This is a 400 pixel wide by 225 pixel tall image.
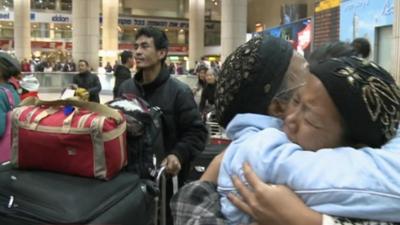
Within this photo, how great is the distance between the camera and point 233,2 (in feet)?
94.2

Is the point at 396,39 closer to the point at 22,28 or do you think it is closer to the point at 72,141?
the point at 72,141

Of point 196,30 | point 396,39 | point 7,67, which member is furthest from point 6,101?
point 196,30

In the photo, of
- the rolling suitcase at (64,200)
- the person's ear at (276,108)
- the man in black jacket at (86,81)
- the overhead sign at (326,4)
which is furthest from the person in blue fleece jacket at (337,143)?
the overhead sign at (326,4)

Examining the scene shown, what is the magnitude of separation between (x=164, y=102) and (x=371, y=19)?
5.93 meters

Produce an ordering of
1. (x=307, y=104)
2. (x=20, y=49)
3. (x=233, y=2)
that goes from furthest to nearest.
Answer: (x=20, y=49) < (x=233, y=2) < (x=307, y=104)

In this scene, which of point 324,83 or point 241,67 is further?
point 241,67

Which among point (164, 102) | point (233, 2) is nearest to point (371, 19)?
point (164, 102)

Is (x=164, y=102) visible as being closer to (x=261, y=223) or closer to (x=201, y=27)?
(x=261, y=223)

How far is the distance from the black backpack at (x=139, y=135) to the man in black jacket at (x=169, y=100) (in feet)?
1.84

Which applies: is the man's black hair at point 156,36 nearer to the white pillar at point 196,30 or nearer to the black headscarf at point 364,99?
the black headscarf at point 364,99

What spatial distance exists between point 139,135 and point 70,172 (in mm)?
468

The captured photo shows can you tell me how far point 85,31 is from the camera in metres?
29.9

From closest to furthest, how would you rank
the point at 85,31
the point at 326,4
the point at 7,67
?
the point at 7,67 < the point at 326,4 < the point at 85,31

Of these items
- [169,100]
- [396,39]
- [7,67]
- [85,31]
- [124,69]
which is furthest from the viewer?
[85,31]
